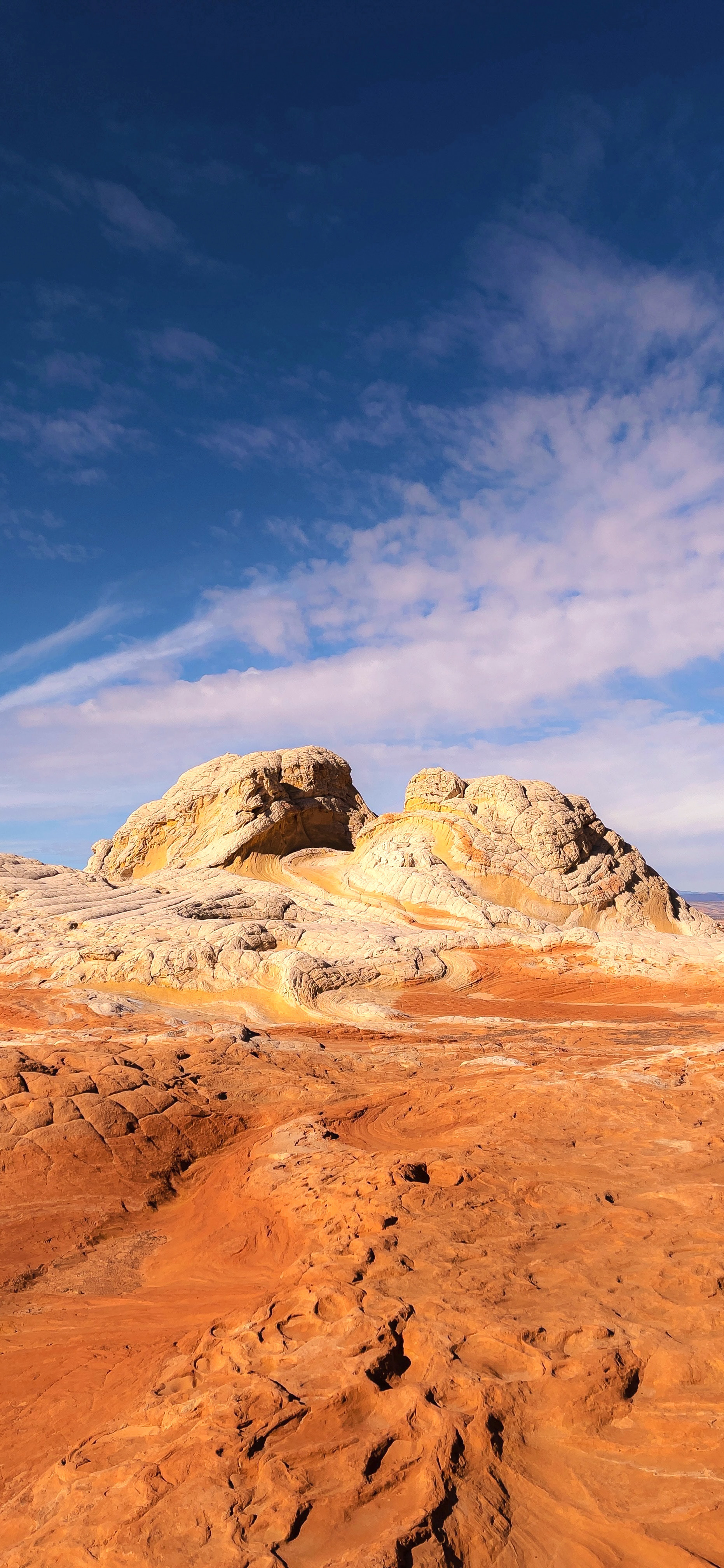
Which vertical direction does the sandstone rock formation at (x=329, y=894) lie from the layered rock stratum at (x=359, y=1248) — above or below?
above

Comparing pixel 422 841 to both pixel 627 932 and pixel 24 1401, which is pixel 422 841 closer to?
pixel 627 932

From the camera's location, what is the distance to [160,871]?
25.1 meters

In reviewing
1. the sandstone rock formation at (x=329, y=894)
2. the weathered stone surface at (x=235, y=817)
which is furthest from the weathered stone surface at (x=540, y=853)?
the weathered stone surface at (x=235, y=817)

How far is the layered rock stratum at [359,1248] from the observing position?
2.86 meters

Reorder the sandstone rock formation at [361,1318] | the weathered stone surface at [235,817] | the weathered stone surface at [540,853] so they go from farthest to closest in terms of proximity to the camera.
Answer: the weathered stone surface at [235,817] < the weathered stone surface at [540,853] < the sandstone rock formation at [361,1318]

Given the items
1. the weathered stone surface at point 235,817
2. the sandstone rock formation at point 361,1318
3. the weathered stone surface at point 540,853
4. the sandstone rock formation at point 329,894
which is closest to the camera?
the sandstone rock formation at point 361,1318

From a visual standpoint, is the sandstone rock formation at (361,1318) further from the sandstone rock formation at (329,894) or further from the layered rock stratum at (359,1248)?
the sandstone rock formation at (329,894)

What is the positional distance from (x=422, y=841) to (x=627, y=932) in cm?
740

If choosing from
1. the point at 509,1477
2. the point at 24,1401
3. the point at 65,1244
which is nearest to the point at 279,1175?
the point at 65,1244

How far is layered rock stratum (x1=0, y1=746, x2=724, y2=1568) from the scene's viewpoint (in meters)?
2.86

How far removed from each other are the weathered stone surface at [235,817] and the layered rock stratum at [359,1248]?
361 inches

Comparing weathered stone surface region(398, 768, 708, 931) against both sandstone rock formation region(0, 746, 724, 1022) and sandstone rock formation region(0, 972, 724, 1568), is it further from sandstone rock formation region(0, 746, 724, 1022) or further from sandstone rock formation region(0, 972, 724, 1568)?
sandstone rock formation region(0, 972, 724, 1568)

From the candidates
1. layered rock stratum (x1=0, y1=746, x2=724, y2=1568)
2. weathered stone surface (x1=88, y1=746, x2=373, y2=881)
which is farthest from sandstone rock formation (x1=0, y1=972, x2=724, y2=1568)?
weathered stone surface (x1=88, y1=746, x2=373, y2=881)

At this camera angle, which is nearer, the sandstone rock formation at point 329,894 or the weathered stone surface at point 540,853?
the sandstone rock formation at point 329,894
